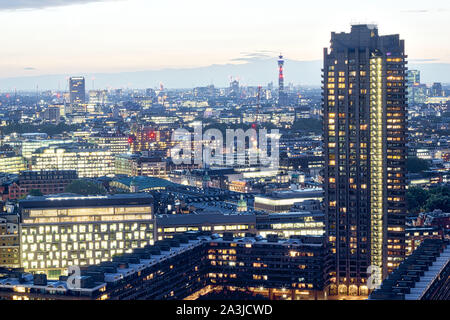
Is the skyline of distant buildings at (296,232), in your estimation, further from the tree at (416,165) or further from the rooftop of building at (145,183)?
the tree at (416,165)

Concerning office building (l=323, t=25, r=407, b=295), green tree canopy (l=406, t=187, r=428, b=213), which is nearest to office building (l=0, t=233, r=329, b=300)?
office building (l=323, t=25, r=407, b=295)

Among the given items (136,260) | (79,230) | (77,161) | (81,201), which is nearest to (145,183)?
(81,201)

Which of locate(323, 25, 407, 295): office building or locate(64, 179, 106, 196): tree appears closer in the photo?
locate(323, 25, 407, 295): office building

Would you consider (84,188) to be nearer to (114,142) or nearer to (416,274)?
(114,142)

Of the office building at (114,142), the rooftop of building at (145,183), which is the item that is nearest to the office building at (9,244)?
the rooftop of building at (145,183)

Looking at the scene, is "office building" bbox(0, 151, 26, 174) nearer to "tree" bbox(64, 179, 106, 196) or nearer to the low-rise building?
the low-rise building

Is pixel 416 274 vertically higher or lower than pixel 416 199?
higher
